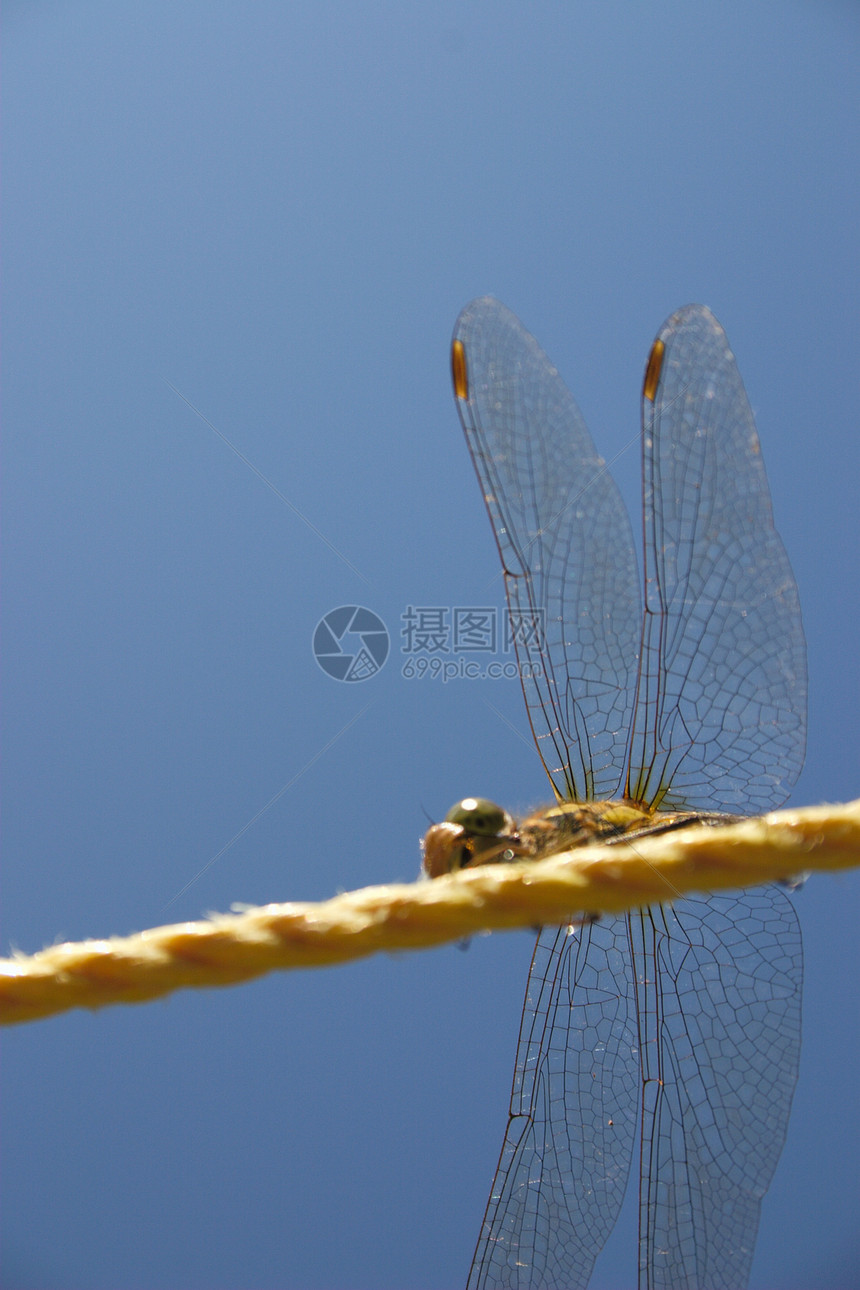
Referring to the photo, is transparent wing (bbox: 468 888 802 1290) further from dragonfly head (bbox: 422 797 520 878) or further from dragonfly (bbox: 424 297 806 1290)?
dragonfly head (bbox: 422 797 520 878)

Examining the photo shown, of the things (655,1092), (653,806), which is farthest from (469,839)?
(655,1092)

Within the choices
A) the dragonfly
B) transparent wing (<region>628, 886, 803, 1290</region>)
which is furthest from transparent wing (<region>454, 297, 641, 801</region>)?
transparent wing (<region>628, 886, 803, 1290</region>)

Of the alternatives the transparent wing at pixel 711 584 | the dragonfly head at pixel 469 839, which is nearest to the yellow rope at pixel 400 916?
the dragonfly head at pixel 469 839

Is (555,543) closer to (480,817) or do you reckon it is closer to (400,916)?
(480,817)

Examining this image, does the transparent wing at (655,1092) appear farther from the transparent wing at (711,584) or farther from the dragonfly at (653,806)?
the transparent wing at (711,584)

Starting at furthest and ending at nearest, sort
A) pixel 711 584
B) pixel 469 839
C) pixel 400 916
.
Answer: pixel 711 584, pixel 469 839, pixel 400 916

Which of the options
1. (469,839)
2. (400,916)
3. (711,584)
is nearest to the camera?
(400,916)

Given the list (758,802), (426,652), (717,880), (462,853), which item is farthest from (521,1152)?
(426,652)
